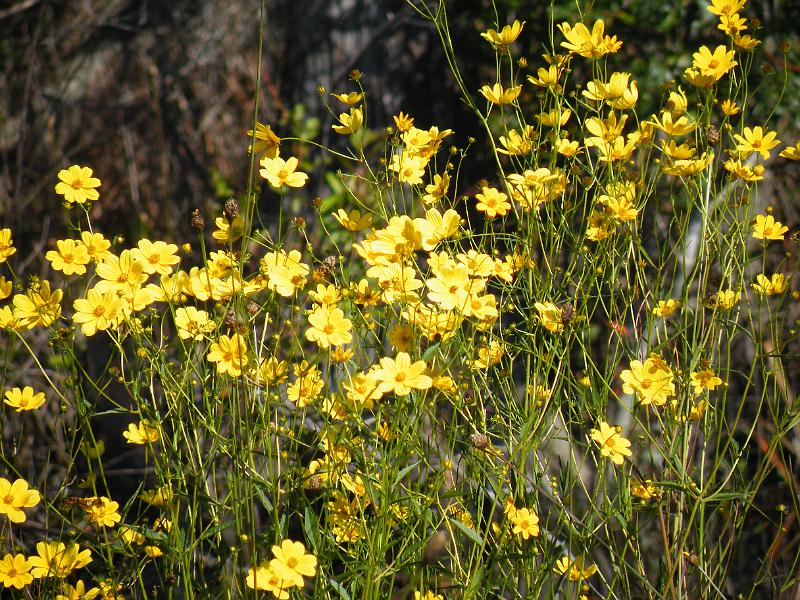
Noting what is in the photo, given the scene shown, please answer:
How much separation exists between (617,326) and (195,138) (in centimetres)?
358

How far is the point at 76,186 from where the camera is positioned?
4.99 feet

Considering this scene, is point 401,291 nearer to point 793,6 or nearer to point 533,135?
point 533,135

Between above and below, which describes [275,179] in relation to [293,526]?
above

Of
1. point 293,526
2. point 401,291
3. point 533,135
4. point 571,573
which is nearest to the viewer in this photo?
point 401,291

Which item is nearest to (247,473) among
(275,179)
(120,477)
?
(275,179)

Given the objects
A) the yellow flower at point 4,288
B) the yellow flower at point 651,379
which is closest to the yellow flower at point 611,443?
the yellow flower at point 651,379

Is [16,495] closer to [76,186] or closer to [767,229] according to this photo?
[76,186]

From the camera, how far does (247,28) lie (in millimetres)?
4703

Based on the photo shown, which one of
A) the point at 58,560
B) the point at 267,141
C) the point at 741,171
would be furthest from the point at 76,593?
the point at 741,171

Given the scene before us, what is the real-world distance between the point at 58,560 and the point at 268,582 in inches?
17.1

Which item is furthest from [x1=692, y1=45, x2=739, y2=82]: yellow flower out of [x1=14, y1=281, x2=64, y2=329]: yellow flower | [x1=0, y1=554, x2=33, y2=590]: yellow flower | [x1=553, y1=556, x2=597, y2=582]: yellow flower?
[x1=0, y1=554, x2=33, y2=590]: yellow flower

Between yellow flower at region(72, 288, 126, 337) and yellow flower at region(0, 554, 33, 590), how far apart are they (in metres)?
0.39

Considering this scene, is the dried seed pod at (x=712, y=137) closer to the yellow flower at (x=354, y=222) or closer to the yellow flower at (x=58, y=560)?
the yellow flower at (x=354, y=222)

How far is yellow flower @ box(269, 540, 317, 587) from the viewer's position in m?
1.19
